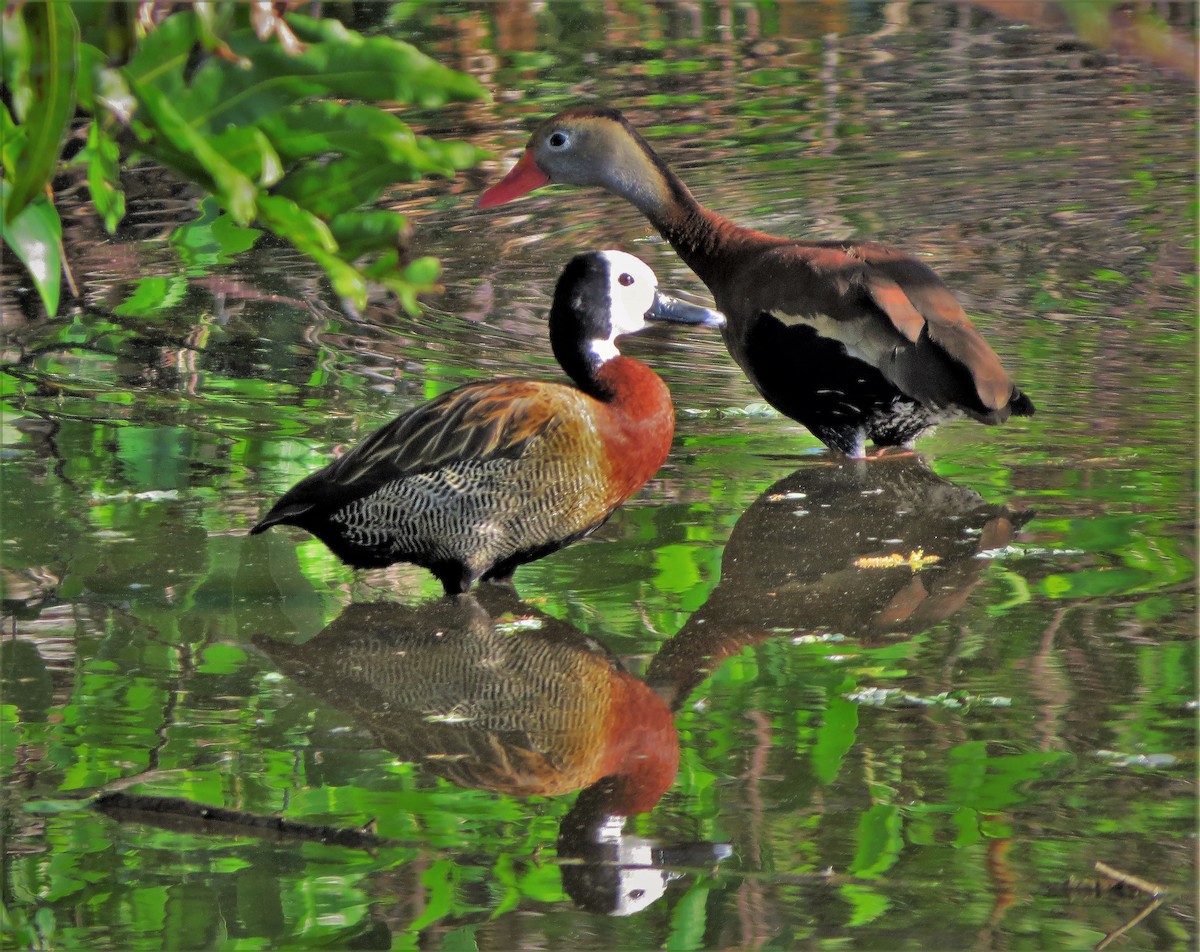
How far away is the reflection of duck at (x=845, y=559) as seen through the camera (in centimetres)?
451

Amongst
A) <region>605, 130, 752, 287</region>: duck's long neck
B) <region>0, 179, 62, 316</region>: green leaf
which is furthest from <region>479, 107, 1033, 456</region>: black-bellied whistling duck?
<region>0, 179, 62, 316</region>: green leaf

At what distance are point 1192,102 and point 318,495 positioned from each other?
8.20 metres

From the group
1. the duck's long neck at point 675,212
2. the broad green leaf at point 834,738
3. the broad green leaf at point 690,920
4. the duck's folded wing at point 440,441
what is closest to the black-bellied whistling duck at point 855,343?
the duck's long neck at point 675,212

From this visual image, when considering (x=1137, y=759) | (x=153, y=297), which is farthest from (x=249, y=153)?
(x=153, y=297)

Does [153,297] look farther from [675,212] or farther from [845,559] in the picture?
[845,559]

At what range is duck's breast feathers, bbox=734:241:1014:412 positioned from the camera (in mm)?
5551

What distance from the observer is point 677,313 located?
5238 millimetres

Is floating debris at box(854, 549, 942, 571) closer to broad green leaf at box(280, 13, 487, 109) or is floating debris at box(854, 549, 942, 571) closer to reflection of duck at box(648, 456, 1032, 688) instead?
reflection of duck at box(648, 456, 1032, 688)

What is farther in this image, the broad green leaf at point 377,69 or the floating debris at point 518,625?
the floating debris at point 518,625

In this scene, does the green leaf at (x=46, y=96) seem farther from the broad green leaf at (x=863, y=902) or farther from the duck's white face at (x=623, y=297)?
the duck's white face at (x=623, y=297)

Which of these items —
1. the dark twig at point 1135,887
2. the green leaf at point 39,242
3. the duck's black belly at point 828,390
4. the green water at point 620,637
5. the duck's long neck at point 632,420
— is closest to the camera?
the green leaf at point 39,242

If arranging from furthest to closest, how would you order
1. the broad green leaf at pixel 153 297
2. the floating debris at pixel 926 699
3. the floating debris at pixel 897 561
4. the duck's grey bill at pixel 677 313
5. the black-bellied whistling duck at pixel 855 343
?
the broad green leaf at pixel 153 297 < the black-bellied whistling duck at pixel 855 343 < the duck's grey bill at pixel 677 313 < the floating debris at pixel 897 561 < the floating debris at pixel 926 699

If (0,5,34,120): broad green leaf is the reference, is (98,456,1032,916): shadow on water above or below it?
below

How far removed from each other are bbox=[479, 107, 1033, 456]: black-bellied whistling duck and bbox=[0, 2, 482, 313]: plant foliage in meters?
3.65
